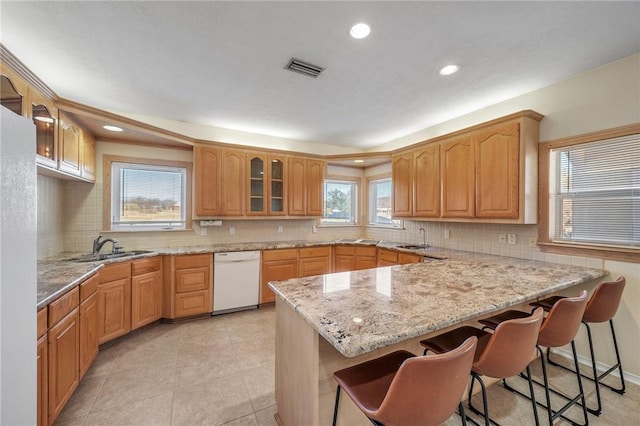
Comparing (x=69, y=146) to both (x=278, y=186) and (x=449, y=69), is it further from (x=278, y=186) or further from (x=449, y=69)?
(x=449, y=69)

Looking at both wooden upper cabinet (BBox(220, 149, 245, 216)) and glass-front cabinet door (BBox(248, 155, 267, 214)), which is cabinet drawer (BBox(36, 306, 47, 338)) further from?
glass-front cabinet door (BBox(248, 155, 267, 214))

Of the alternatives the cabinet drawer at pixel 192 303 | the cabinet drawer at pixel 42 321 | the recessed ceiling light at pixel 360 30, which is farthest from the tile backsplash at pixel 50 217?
the recessed ceiling light at pixel 360 30

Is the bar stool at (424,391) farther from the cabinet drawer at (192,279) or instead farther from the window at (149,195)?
the window at (149,195)

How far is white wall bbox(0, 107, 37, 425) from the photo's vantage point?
0.93 m

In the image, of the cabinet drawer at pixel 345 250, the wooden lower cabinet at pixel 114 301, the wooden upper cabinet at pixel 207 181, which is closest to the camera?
the wooden lower cabinet at pixel 114 301

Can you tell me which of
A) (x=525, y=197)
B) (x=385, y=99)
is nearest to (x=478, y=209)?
(x=525, y=197)

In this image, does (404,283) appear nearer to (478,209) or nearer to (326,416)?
(326,416)

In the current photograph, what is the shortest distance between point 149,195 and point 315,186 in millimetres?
2409

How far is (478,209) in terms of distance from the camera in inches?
114

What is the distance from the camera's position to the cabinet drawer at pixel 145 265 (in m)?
2.86

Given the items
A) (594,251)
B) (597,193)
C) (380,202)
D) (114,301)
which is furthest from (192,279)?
(597,193)

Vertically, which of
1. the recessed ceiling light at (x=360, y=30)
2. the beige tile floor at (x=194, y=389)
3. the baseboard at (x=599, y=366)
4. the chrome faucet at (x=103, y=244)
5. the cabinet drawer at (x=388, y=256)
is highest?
the recessed ceiling light at (x=360, y=30)

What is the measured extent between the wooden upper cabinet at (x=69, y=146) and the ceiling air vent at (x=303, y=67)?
217 centimetres

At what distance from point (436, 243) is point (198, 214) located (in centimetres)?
338
